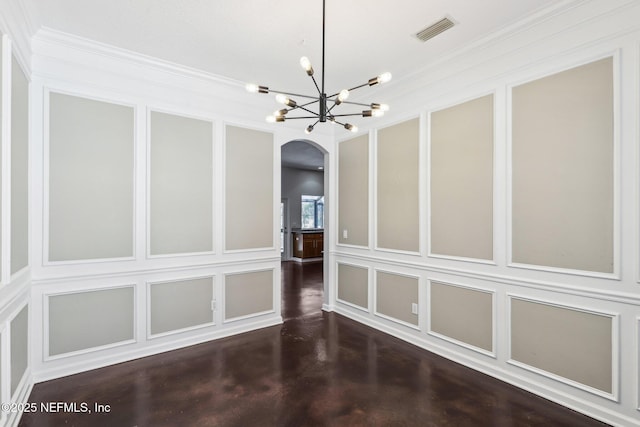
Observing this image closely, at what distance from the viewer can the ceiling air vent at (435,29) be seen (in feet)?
8.56

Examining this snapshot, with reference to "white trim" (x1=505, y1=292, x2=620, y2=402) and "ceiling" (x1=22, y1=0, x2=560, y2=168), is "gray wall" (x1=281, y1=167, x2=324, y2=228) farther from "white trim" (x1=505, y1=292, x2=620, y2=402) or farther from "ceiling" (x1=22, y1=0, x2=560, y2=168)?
"white trim" (x1=505, y1=292, x2=620, y2=402)

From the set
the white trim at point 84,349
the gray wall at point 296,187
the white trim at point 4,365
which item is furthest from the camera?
the gray wall at point 296,187

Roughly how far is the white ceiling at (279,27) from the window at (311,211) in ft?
25.1

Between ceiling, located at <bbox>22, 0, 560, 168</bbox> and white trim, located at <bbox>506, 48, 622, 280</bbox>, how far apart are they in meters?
0.47

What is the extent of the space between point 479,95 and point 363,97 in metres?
1.55

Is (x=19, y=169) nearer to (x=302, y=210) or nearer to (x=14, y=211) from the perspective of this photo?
(x=14, y=211)

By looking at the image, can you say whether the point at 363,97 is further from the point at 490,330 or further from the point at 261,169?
the point at 490,330

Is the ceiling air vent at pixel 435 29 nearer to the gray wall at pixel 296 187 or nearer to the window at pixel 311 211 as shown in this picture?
the gray wall at pixel 296 187

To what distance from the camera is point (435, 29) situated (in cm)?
271

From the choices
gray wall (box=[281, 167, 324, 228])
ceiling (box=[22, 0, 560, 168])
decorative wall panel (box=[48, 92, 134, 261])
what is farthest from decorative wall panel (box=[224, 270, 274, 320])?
gray wall (box=[281, 167, 324, 228])

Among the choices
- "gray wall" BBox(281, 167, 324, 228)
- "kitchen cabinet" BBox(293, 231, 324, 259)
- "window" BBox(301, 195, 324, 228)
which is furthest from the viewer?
"window" BBox(301, 195, 324, 228)

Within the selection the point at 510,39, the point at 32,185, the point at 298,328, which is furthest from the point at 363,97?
the point at 32,185

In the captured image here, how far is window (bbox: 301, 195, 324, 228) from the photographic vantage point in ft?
35.9

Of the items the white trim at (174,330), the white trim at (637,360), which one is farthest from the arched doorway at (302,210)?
the white trim at (637,360)
